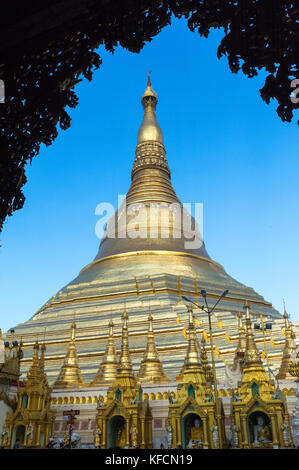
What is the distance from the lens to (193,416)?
1355cm

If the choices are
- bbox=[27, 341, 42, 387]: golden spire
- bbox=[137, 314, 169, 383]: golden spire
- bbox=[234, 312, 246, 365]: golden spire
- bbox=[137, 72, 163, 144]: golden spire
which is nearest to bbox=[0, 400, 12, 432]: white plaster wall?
bbox=[27, 341, 42, 387]: golden spire

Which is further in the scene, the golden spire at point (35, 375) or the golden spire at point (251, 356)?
the golden spire at point (35, 375)

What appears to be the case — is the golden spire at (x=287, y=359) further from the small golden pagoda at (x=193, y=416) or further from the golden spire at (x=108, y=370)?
the golden spire at (x=108, y=370)

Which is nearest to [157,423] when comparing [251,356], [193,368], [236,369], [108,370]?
[193,368]

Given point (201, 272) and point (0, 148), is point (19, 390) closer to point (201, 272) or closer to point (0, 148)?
point (0, 148)

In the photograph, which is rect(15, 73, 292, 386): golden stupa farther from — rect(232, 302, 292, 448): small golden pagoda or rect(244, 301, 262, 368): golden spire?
rect(232, 302, 292, 448): small golden pagoda

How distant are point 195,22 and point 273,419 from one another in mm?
11767

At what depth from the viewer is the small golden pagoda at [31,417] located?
1414 cm

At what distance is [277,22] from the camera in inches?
150

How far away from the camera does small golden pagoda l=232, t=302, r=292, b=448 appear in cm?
1232

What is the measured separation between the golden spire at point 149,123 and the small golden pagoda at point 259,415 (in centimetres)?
2985

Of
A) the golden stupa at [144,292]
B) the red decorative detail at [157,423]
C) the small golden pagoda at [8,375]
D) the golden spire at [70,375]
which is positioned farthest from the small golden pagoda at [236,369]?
the small golden pagoda at [8,375]
